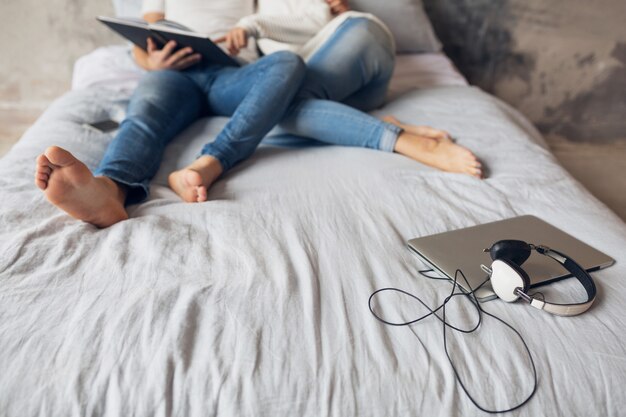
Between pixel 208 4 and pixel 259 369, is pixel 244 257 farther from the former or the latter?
pixel 208 4

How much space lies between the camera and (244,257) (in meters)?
0.69

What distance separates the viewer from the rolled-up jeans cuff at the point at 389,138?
3.58ft

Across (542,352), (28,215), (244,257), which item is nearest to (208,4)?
(28,215)

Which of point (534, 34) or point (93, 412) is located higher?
point (534, 34)

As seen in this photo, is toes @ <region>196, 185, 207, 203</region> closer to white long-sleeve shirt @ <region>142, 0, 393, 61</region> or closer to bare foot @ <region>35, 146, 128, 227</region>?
bare foot @ <region>35, 146, 128, 227</region>

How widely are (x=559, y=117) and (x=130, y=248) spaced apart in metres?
2.12

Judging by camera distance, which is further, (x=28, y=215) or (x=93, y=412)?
(x=28, y=215)

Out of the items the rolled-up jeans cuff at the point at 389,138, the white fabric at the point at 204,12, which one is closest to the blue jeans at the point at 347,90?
the rolled-up jeans cuff at the point at 389,138

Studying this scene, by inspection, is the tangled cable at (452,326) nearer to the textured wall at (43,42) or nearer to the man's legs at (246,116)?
the man's legs at (246,116)

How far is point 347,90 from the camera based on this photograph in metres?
1.27

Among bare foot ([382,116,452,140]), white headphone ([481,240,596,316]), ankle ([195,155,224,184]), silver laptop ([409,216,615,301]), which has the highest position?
white headphone ([481,240,596,316])

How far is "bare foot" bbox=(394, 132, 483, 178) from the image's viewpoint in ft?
3.26

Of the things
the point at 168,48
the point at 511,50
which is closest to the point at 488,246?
the point at 168,48

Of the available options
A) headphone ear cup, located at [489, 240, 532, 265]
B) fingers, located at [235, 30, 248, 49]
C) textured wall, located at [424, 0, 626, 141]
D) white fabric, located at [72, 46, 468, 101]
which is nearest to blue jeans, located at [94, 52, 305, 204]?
fingers, located at [235, 30, 248, 49]
